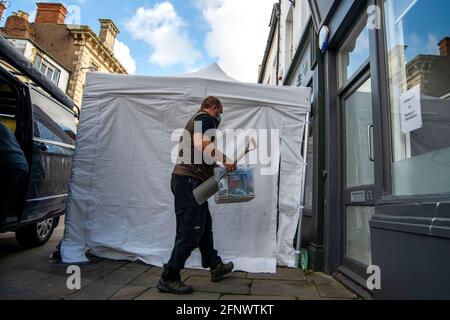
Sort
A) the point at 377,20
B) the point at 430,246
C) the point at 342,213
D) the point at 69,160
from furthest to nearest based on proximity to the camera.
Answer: the point at 69,160 < the point at 342,213 < the point at 377,20 < the point at 430,246

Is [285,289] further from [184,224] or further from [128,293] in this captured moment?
[128,293]

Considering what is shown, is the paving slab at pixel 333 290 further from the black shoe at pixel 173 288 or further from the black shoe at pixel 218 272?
the black shoe at pixel 173 288

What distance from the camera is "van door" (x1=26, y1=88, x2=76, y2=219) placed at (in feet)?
12.6

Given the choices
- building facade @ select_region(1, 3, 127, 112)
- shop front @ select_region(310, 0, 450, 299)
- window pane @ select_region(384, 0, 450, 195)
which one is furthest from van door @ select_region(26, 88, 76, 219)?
building facade @ select_region(1, 3, 127, 112)

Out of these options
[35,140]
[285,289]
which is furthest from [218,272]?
[35,140]

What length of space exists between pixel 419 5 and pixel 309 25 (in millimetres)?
2947

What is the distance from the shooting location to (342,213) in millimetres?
3893

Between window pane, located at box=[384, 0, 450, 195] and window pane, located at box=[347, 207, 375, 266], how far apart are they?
0.91m

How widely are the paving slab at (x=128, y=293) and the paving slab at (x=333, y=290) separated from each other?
1.78 m

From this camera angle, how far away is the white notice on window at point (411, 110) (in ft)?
7.91

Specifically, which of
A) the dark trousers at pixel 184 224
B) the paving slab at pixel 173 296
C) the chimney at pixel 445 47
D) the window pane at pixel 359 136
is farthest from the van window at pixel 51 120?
the chimney at pixel 445 47

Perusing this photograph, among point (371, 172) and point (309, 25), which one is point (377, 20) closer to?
point (371, 172)

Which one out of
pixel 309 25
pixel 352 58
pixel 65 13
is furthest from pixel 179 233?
pixel 65 13
